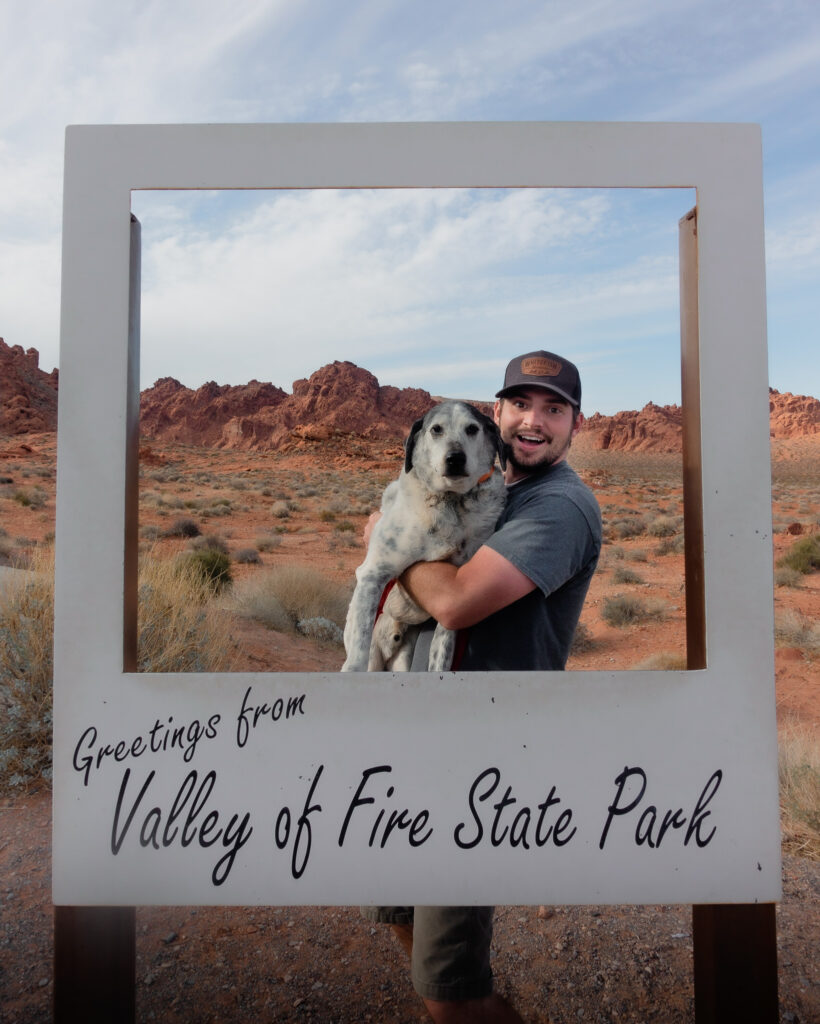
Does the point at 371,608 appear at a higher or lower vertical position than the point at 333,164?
lower

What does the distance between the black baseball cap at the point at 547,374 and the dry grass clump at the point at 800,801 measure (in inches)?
195

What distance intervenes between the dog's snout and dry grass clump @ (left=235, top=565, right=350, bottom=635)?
8286 mm

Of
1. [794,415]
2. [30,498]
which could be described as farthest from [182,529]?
[794,415]

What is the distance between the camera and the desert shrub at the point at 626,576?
1614 centimetres

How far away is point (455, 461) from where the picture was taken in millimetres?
3137

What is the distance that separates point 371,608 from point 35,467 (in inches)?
1261

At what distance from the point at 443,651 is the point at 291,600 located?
896cm

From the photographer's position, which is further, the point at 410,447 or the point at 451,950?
the point at 410,447

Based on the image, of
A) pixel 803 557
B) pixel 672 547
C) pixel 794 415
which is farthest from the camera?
pixel 794 415

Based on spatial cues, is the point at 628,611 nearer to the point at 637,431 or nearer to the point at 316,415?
the point at 316,415

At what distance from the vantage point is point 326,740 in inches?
94.7

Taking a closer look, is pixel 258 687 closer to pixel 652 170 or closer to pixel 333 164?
pixel 333 164

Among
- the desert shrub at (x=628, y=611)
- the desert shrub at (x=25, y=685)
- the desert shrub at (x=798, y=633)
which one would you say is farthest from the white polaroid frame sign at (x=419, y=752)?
the desert shrub at (x=798, y=633)

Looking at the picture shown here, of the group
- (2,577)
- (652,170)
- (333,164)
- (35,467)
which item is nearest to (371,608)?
(333,164)
